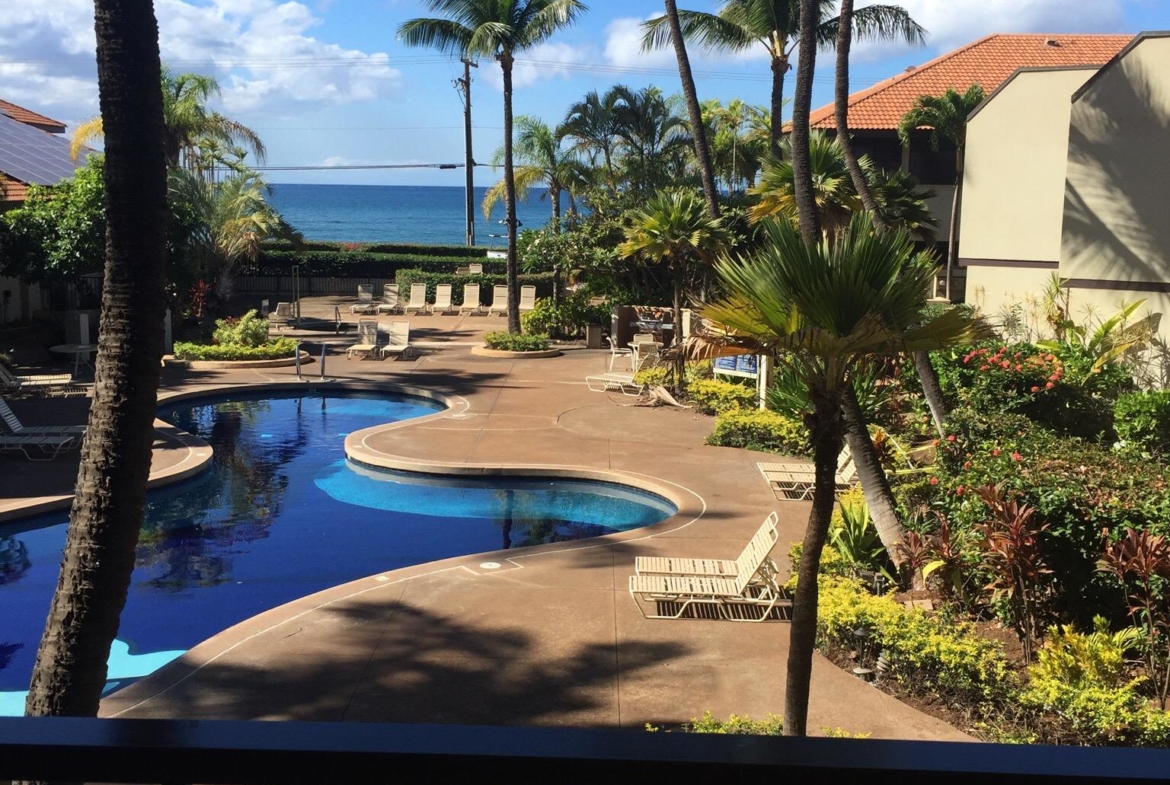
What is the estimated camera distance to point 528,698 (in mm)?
7320

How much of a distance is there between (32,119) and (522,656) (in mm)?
39812

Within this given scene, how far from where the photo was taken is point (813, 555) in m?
5.77

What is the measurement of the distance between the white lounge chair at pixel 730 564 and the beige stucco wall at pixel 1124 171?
26.3 ft

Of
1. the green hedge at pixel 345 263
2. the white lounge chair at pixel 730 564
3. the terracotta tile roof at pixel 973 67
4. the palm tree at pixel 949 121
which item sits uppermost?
the terracotta tile roof at pixel 973 67

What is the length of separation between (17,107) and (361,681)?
4096 cm

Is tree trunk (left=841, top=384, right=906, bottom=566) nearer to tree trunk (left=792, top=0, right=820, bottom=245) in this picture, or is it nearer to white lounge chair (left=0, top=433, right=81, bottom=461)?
tree trunk (left=792, top=0, right=820, bottom=245)

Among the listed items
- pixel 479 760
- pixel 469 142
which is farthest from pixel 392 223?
pixel 479 760

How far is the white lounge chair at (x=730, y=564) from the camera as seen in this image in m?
9.05

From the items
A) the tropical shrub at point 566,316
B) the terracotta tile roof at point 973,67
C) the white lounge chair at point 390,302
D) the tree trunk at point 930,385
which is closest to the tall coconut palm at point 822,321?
the tree trunk at point 930,385

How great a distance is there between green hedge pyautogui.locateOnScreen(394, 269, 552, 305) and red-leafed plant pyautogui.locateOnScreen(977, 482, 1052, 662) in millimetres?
26731

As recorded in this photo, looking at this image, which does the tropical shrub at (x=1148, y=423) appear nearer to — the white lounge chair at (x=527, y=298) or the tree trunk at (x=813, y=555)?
the tree trunk at (x=813, y=555)

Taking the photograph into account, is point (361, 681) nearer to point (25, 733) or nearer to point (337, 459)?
point (25, 733)

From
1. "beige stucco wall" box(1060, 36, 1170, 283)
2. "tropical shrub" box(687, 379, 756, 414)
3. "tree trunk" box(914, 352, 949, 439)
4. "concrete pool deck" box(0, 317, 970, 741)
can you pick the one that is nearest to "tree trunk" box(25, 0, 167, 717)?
"concrete pool deck" box(0, 317, 970, 741)

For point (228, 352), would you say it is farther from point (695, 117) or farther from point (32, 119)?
point (32, 119)
